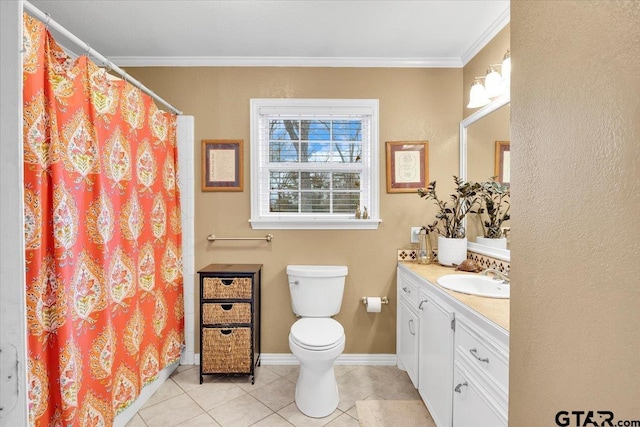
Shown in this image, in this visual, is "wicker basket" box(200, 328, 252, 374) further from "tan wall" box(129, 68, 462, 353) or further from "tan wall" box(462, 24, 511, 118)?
"tan wall" box(462, 24, 511, 118)

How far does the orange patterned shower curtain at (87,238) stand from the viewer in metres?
1.14

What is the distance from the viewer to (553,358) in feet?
1.63

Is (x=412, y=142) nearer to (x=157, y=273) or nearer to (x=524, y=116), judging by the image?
(x=524, y=116)

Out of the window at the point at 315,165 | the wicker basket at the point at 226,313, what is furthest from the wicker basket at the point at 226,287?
the window at the point at 315,165

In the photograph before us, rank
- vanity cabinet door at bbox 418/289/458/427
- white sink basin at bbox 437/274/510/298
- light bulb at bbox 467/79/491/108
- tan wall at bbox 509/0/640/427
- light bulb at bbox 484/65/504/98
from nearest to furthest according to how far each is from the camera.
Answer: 1. tan wall at bbox 509/0/640/427
2. vanity cabinet door at bbox 418/289/458/427
3. white sink basin at bbox 437/274/510/298
4. light bulb at bbox 484/65/504/98
5. light bulb at bbox 467/79/491/108

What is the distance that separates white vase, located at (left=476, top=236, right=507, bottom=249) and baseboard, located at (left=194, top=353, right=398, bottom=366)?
3.74 feet

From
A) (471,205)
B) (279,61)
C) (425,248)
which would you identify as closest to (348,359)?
(425,248)

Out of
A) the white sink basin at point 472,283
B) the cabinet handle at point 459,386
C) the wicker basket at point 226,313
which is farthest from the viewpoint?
the wicker basket at point 226,313

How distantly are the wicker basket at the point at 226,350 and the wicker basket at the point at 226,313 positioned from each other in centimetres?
6

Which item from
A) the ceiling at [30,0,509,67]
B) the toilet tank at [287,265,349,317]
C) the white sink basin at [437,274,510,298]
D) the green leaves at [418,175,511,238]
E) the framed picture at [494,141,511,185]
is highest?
the ceiling at [30,0,509,67]

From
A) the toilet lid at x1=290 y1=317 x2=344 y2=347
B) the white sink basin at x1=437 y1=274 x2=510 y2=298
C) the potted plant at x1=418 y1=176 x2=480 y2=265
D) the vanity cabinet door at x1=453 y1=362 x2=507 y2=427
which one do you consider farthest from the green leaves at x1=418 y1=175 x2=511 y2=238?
the toilet lid at x1=290 y1=317 x2=344 y2=347

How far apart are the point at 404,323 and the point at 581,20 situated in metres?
2.11

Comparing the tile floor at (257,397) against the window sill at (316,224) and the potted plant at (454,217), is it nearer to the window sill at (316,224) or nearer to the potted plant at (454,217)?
the potted plant at (454,217)

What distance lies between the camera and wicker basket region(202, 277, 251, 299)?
6.89 feet
